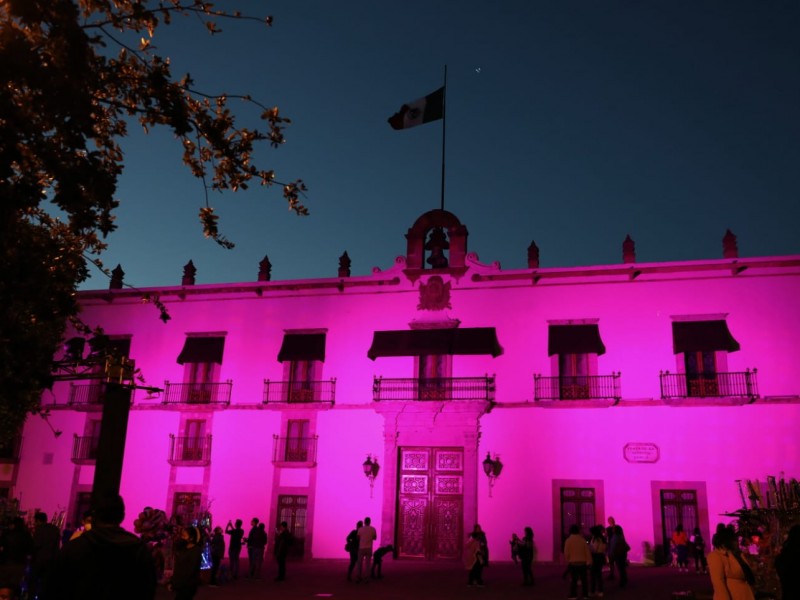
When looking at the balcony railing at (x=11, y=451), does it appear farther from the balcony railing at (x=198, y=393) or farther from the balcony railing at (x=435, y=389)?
the balcony railing at (x=435, y=389)

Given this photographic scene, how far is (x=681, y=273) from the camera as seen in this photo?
68.7ft

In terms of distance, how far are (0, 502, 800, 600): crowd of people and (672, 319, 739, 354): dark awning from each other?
15.7 ft

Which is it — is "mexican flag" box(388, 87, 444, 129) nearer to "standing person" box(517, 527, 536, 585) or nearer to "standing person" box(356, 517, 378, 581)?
"standing person" box(356, 517, 378, 581)

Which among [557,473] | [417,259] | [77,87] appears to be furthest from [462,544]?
[77,87]

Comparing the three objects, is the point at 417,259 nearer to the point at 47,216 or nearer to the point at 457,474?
the point at 457,474

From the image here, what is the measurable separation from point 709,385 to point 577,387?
346 centimetres

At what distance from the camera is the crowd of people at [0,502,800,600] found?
12.3ft

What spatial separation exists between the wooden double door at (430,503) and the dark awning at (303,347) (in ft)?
13.1

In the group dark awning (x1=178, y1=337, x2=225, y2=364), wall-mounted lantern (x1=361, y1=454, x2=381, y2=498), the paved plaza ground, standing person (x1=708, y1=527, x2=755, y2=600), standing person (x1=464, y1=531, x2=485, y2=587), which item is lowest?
the paved plaza ground

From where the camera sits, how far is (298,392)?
23.0 m

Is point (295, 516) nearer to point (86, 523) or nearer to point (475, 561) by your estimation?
point (475, 561)

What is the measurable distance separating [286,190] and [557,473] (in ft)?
50.2

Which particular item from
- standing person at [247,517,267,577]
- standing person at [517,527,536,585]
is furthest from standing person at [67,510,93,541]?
standing person at [517,527,536,585]

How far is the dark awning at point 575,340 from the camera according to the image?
2086 cm
